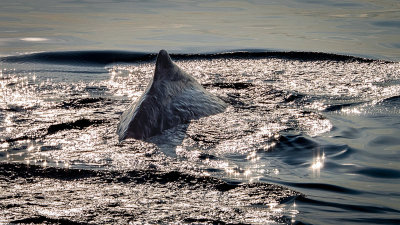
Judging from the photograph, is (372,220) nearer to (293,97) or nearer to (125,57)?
(293,97)

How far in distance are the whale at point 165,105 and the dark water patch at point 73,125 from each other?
33 cm

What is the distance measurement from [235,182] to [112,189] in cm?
90

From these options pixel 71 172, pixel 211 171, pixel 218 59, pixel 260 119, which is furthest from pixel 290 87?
pixel 71 172

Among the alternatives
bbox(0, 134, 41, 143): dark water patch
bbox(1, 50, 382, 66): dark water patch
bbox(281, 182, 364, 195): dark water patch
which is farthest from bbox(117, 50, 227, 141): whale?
bbox(1, 50, 382, 66): dark water patch

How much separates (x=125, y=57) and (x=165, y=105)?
523 cm

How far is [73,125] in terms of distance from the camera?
5.69 meters

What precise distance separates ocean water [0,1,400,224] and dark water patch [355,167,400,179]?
0.8 inches

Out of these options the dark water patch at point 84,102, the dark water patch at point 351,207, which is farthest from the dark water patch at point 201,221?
the dark water patch at point 84,102

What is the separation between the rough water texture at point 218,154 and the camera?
11.5 ft

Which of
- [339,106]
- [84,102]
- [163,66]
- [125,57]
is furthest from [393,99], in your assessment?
[125,57]

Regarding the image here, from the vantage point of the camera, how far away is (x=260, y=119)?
5.88 m

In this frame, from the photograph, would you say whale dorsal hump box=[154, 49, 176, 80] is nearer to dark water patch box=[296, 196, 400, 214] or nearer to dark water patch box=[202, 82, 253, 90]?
dark water patch box=[202, 82, 253, 90]

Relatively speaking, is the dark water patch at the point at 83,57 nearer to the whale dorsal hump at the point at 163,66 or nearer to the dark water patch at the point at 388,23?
the whale dorsal hump at the point at 163,66

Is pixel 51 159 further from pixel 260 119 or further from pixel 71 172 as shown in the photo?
pixel 260 119
